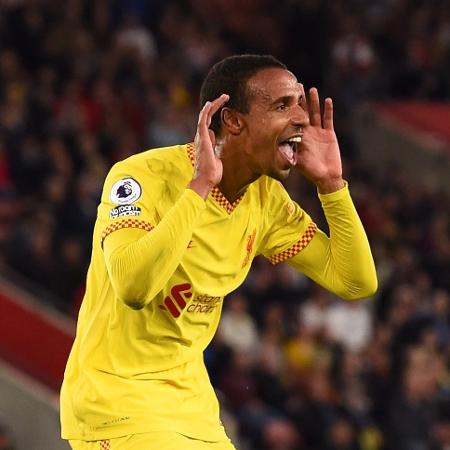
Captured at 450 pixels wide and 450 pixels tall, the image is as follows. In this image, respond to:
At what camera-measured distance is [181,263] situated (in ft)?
15.6

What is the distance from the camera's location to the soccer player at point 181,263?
15.1ft

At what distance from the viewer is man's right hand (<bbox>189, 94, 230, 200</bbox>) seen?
4547 millimetres

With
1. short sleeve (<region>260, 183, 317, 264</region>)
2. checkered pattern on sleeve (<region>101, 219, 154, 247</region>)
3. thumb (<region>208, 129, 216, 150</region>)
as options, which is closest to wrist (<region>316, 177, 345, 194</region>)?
short sleeve (<region>260, 183, 317, 264</region>)

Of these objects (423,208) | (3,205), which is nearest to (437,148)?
(423,208)

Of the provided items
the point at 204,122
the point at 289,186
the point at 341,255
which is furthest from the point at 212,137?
the point at 289,186

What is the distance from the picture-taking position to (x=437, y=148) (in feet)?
54.9

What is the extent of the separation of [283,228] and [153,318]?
0.72 metres

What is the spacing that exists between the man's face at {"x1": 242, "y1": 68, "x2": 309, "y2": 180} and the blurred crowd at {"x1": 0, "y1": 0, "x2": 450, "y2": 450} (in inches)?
217

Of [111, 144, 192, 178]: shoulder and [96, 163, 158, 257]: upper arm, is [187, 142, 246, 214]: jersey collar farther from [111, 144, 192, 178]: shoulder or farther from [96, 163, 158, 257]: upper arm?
[96, 163, 158, 257]: upper arm

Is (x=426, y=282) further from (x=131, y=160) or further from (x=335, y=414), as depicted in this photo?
(x=131, y=160)

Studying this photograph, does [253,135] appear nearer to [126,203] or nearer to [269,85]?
[269,85]

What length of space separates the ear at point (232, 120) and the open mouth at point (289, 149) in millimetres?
155

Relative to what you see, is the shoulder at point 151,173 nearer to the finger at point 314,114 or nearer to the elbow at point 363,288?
the finger at point 314,114

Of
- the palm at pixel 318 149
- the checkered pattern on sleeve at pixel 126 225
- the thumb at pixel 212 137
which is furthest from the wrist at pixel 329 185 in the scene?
the checkered pattern on sleeve at pixel 126 225
